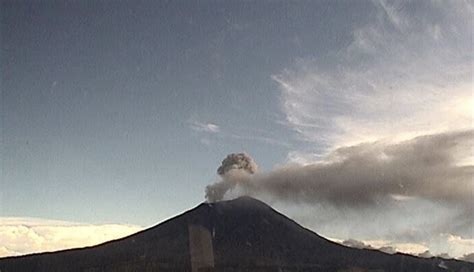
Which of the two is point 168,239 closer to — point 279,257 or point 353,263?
point 279,257

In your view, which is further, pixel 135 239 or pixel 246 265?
pixel 135 239

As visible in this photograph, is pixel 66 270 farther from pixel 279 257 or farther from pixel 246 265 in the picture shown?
pixel 279 257

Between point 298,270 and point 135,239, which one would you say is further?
point 135,239

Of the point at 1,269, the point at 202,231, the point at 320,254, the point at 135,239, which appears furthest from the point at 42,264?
the point at 202,231

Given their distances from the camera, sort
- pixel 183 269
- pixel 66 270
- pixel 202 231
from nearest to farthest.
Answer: pixel 202 231 → pixel 183 269 → pixel 66 270

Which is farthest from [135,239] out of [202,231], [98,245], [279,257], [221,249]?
[202,231]

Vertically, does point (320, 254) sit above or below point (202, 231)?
above

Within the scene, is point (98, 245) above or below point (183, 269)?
above

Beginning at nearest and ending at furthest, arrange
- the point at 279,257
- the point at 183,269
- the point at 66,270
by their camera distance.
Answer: the point at 183,269 < the point at 66,270 < the point at 279,257

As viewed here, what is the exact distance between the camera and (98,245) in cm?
19162

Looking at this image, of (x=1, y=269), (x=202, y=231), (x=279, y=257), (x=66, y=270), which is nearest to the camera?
(x=202, y=231)

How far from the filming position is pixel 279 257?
192 m

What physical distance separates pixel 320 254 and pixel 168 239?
47692 mm

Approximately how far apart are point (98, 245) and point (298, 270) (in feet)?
201
